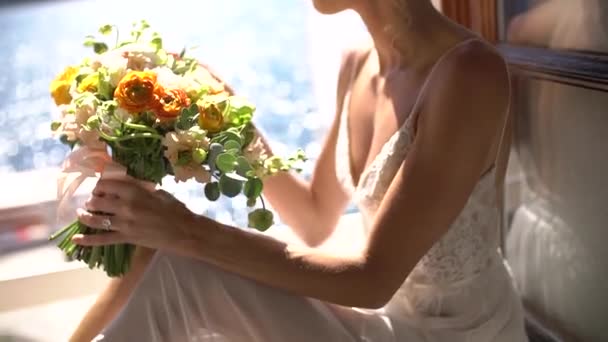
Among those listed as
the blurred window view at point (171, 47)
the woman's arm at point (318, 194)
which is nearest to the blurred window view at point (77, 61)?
the blurred window view at point (171, 47)

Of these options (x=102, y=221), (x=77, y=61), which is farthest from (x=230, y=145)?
(x=77, y=61)

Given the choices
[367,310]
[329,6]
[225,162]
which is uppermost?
[329,6]

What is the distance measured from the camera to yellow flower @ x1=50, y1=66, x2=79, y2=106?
1215 mm

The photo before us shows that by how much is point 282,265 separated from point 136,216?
22 centimetres

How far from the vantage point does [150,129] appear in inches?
43.2

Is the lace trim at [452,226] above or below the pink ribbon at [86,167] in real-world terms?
below

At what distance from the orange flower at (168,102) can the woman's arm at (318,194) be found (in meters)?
0.42

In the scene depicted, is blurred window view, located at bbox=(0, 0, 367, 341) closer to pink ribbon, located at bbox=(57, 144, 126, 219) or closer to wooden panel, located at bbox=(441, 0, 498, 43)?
wooden panel, located at bbox=(441, 0, 498, 43)

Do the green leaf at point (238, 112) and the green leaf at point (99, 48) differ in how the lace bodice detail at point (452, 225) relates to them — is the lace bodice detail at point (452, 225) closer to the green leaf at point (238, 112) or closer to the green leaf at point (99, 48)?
the green leaf at point (238, 112)

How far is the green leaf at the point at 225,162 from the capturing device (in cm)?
109

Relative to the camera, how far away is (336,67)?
1653 millimetres

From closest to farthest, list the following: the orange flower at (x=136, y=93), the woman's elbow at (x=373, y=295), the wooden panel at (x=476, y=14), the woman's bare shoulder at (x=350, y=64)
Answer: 1. the orange flower at (x=136, y=93)
2. the woman's elbow at (x=373, y=295)
3. the woman's bare shoulder at (x=350, y=64)
4. the wooden panel at (x=476, y=14)

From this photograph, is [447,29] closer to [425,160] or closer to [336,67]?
[425,160]

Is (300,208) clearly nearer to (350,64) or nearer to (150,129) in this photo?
(350,64)
